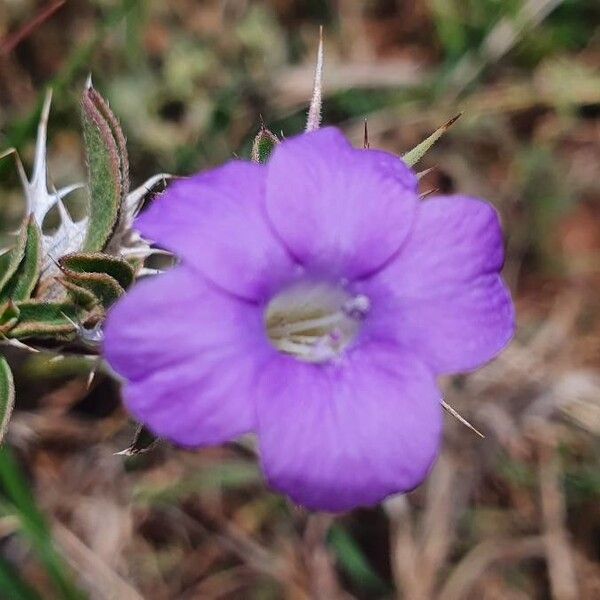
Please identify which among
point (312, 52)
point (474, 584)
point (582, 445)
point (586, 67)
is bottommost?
point (474, 584)

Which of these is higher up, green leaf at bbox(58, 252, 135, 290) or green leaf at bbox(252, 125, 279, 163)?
green leaf at bbox(252, 125, 279, 163)

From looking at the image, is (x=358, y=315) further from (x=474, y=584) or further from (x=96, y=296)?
(x=474, y=584)

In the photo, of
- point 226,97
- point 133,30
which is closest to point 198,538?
point 226,97

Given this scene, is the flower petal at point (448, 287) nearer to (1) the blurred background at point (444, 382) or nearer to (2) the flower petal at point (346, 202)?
(2) the flower petal at point (346, 202)

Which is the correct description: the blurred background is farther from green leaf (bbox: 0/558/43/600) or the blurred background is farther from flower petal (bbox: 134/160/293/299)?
flower petal (bbox: 134/160/293/299)

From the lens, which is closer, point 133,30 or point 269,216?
point 269,216

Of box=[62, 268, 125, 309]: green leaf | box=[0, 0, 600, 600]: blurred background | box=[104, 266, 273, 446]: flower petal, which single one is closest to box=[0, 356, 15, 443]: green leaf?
box=[62, 268, 125, 309]: green leaf

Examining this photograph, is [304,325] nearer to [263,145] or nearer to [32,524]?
[263,145]
